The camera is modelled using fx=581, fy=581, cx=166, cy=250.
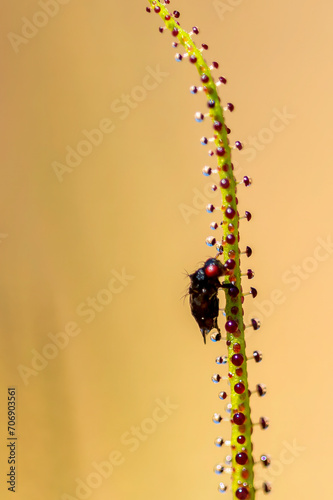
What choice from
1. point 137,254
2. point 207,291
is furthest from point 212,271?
point 137,254

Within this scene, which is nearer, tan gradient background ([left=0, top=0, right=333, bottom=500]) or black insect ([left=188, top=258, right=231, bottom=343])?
black insect ([left=188, top=258, right=231, bottom=343])

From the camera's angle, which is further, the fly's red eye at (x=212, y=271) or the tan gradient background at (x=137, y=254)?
the tan gradient background at (x=137, y=254)

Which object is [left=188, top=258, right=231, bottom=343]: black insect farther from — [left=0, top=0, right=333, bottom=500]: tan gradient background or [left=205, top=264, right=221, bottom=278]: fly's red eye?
[left=0, top=0, right=333, bottom=500]: tan gradient background

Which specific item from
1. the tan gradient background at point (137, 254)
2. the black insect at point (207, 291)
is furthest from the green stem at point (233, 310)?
the tan gradient background at point (137, 254)

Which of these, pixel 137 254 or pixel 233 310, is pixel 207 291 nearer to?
pixel 233 310

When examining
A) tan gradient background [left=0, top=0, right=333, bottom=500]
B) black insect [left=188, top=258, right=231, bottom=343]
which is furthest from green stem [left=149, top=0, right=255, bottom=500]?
tan gradient background [left=0, top=0, right=333, bottom=500]

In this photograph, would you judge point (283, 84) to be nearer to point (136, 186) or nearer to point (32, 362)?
point (136, 186)

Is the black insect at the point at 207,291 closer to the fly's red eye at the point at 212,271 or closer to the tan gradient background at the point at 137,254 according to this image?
the fly's red eye at the point at 212,271
